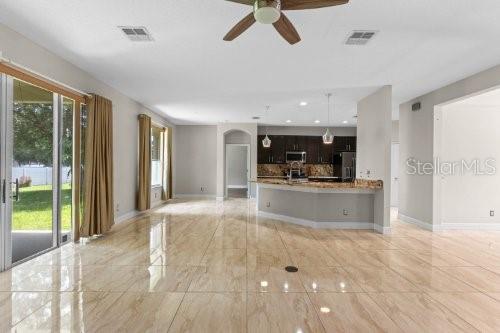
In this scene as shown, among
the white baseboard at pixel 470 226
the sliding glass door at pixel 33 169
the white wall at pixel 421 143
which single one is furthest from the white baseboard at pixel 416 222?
the sliding glass door at pixel 33 169

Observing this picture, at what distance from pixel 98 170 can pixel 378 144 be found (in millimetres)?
5342

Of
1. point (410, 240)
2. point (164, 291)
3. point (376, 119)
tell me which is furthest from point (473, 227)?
point (164, 291)

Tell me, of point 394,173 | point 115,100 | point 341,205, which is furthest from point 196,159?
point 394,173

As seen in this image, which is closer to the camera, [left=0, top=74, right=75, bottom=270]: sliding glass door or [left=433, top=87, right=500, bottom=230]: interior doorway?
[left=0, top=74, right=75, bottom=270]: sliding glass door

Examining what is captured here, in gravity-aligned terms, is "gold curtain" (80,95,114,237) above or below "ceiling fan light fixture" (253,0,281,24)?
below

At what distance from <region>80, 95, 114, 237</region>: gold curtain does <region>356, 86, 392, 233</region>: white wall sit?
520 centimetres

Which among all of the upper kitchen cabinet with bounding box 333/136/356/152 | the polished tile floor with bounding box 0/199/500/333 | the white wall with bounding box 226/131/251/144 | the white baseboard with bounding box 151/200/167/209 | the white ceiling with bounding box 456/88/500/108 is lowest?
the polished tile floor with bounding box 0/199/500/333

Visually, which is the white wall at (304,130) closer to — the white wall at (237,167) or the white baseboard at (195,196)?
the white baseboard at (195,196)

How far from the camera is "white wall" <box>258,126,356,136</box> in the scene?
1062 cm

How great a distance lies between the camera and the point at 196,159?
10.6m

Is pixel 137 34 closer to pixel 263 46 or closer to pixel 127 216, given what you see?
pixel 263 46

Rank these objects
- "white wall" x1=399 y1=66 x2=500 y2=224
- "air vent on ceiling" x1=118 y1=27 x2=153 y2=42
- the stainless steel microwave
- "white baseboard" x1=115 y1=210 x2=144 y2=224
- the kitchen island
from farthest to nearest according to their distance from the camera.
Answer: the stainless steel microwave, "white baseboard" x1=115 y1=210 x2=144 y2=224, the kitchen island, "white wall" x1=399 y1=66 x2=500 y2=224, "air vent on ceiling" x1=118 y1=27 x2=153 y2=42

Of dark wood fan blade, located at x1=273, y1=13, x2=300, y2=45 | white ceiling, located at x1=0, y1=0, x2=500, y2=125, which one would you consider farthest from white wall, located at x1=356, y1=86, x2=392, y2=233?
dark wood fan blade, located at x1=273, y1=13, x2=300, y2=45

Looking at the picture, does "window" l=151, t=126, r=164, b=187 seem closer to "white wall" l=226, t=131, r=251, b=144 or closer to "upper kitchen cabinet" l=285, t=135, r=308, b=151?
"white wall" l=226, t=131, r=251, b=144
